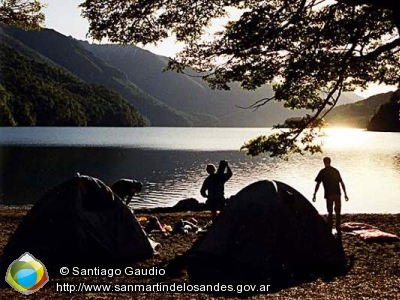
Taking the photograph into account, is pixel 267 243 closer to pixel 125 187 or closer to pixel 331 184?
pixel 331 184

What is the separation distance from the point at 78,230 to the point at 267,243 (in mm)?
4546

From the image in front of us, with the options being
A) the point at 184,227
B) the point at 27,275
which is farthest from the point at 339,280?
the point at 184,227

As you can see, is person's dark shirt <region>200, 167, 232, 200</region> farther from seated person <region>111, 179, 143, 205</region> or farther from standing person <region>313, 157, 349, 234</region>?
standing person <region>313, 157, 349, 234</region>

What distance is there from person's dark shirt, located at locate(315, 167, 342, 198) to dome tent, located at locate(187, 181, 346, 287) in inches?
115

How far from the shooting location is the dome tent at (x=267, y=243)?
1085 cm

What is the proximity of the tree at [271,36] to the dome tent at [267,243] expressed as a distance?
2.34 metres

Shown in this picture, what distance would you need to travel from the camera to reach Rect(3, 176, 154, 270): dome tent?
11664mm

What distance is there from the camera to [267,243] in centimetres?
1105

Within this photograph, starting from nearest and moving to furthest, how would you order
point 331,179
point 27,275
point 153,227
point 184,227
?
point 27,275 < point 331,179 < point 153,227 < point 184,227

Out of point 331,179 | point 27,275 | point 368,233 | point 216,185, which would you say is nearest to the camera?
point 27,275

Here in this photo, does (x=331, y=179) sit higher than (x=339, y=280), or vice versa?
(x=331, y=179)

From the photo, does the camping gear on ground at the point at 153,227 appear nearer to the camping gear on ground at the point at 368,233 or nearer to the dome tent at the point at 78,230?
the dome tent at the point at 78,230

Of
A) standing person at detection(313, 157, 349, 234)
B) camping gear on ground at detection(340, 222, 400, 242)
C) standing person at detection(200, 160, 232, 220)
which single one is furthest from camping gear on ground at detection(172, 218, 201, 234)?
camping gear on ground at detection(340, 222, 400, 242)

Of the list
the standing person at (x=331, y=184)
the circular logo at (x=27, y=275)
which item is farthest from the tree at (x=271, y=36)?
the circular logo at (x=27, y=275)
